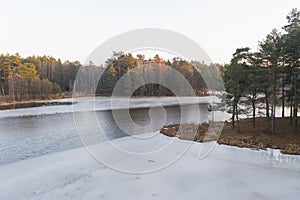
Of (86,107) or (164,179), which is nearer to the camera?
(164,179)

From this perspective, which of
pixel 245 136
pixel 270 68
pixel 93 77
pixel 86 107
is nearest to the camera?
pixel 270 68

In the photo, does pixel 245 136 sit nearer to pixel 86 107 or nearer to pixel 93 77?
pixel 86 107

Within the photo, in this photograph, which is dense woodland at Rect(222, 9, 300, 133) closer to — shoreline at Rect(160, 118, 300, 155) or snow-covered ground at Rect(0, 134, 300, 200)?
shoreline at Rect(160, 118, 300, 155)

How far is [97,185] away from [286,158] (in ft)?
29.5

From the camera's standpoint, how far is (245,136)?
550 inches

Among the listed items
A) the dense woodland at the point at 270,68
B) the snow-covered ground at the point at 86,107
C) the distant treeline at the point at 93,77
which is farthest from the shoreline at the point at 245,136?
the distant treeline at the point at 93,77

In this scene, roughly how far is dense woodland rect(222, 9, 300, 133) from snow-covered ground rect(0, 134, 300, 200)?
481cm

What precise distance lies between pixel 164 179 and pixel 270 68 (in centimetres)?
1057

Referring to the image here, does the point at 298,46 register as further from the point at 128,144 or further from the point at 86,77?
the point at 86,77

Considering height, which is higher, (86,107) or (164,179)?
(86,107)

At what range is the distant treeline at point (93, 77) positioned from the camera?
167 ft

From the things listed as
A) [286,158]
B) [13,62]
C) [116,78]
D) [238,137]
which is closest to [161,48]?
[238,137]

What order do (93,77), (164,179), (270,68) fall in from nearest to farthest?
(164,179) < (270,68) < (93,77)

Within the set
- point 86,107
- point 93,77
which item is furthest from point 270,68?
point 93,77
